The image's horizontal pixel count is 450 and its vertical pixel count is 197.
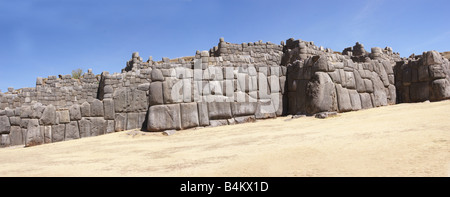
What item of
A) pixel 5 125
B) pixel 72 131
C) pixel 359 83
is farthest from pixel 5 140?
pixel 359 83

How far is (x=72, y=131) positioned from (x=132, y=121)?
170cm

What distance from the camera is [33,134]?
Answer: 794 centimetres

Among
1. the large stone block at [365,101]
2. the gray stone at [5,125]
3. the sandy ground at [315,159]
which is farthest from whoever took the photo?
the large stone block at [365,101]

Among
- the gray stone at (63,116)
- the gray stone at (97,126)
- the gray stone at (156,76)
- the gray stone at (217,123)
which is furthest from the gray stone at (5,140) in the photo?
the gray stone at (217,123)

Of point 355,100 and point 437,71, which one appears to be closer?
point 355,100

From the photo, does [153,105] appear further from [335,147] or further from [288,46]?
[288,46]

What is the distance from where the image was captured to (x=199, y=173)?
3.08m

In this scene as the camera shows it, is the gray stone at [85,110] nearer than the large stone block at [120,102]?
Yes

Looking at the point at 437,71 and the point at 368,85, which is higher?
the point at 437,71

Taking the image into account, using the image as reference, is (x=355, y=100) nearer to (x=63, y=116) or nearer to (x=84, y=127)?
(x=84, y=127)

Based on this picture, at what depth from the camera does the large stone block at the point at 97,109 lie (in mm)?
8547

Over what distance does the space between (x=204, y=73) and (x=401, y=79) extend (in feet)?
24.9

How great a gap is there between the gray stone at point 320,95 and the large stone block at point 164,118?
156 inches

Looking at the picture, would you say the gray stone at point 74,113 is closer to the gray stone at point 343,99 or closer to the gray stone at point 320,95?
the gray stone at point 320,95
